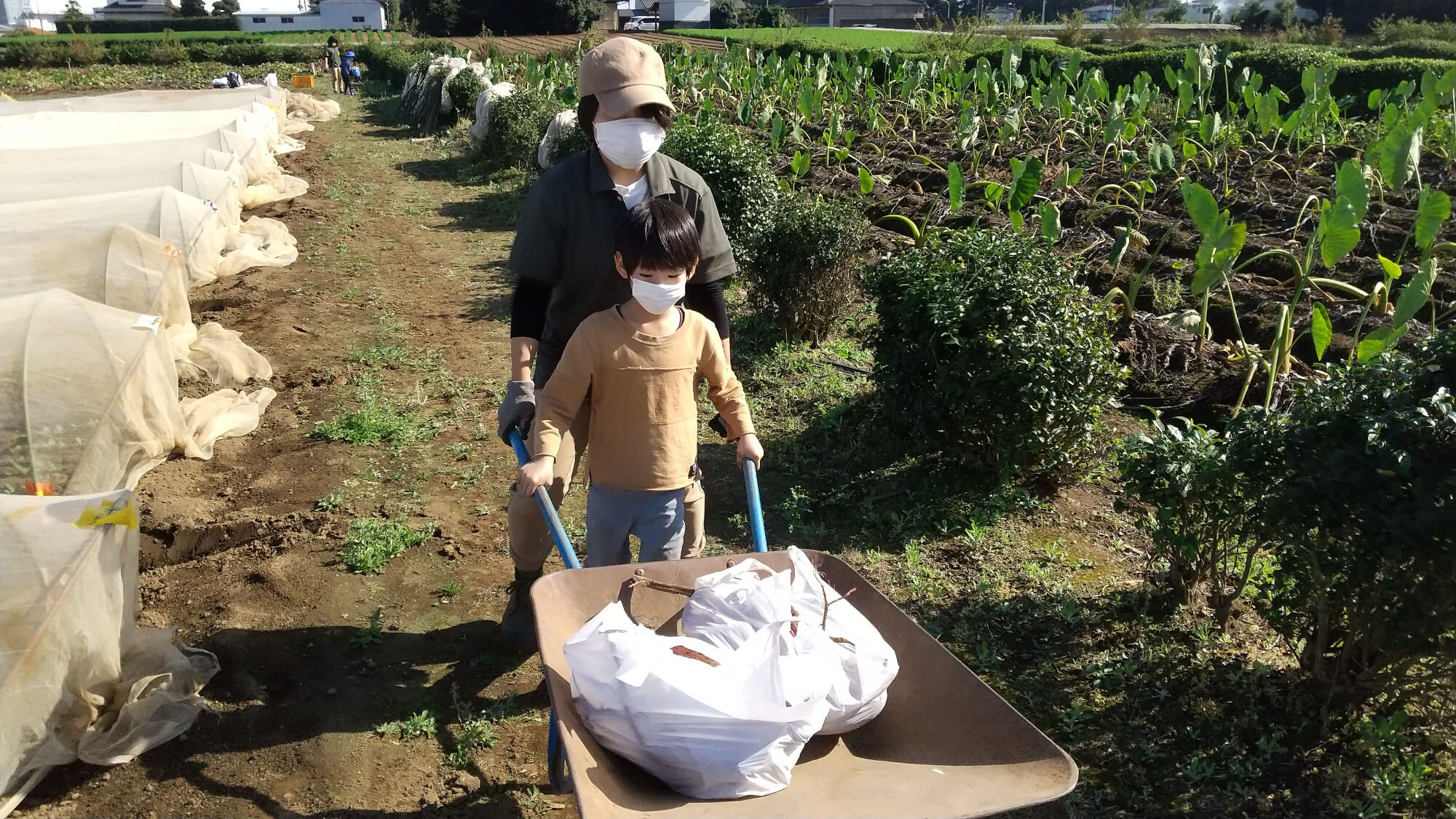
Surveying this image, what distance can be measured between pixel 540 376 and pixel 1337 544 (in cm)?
237

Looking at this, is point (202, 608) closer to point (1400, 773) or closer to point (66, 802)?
point (66, 802)

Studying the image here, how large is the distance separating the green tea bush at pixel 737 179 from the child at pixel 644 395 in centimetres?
448

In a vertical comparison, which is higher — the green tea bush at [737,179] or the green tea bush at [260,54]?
the green tea bush at [260,54]

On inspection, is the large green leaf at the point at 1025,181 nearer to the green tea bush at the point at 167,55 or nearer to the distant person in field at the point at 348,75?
the distant person in field at the point at 348,75

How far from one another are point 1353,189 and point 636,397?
161 inches

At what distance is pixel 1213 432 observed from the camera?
11.6 ft

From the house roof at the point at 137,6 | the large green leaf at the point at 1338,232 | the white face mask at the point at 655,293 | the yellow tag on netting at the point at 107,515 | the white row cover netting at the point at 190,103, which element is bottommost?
the yellow tag on netting at the point at 107,515

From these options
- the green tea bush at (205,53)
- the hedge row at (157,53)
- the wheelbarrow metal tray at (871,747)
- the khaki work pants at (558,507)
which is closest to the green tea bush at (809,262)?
the khaki work pants at (558,507)

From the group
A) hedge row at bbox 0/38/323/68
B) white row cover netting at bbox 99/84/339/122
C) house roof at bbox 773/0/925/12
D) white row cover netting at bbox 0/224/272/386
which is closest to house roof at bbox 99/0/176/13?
hedge row at bbox 0/38/323/68

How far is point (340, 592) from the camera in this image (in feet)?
12.8

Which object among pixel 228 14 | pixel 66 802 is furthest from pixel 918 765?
pixel 228 14

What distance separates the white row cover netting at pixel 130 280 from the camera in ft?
19.8

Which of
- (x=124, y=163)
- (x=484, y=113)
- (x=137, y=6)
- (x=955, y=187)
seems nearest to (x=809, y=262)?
(x=955, y=187)

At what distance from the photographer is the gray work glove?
267 centimetres
